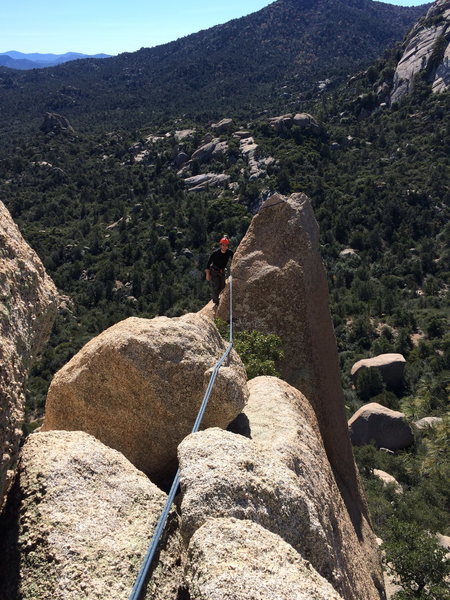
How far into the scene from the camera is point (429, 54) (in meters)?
92.7

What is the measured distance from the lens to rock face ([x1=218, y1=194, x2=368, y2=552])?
1032cm

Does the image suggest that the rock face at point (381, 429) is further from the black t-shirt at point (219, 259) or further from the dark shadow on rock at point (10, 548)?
the dark shadow on rock at point (10, 548)

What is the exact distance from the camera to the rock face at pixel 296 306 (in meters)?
10.3

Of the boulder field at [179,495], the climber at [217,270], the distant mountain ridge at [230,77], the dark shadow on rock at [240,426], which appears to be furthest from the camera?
the distant mountain ridge at [230,77]

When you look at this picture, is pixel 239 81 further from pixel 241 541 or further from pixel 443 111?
pixel 241 541

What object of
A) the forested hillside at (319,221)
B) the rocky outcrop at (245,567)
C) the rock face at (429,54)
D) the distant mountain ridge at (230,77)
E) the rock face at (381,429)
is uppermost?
the distant mountain ridge at (230,77)

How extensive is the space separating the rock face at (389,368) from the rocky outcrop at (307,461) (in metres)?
31.8

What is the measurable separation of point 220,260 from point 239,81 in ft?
518

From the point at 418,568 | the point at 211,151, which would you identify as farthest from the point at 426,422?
the point at 211,151

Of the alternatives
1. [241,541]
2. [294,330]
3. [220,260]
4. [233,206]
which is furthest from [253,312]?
[233,206]

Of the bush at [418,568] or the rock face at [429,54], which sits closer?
the bush at [418,568]

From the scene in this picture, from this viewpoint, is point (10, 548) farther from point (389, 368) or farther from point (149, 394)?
point (389, 368)

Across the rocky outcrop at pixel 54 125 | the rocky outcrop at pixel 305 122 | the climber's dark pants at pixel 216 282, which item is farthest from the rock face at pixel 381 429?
the rocky outcrop at pixel 54 125

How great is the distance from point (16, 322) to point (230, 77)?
566 feet
